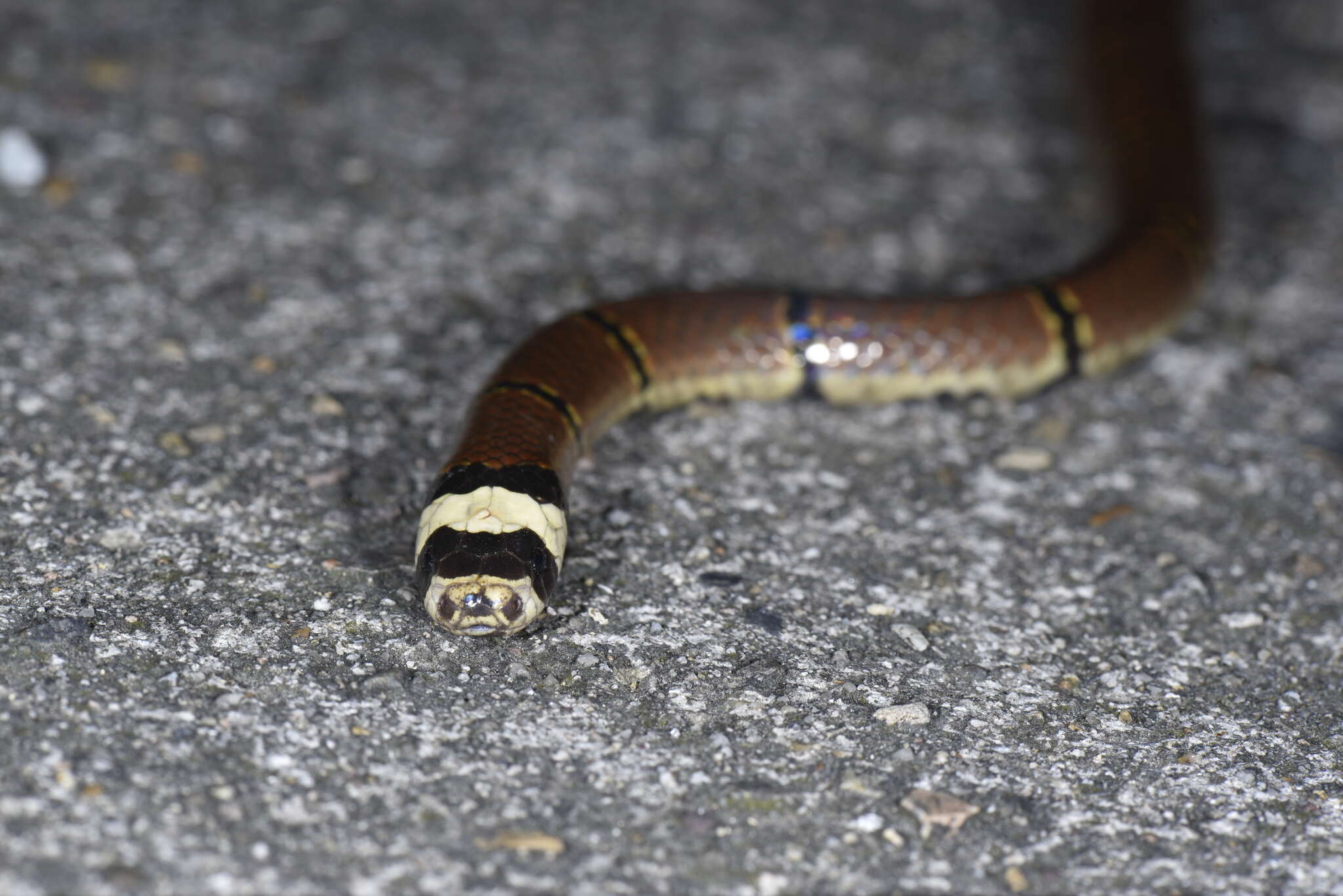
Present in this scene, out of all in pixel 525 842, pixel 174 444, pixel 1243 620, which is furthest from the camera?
pixel 174 444

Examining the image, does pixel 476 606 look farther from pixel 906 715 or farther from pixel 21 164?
pixel 21 164

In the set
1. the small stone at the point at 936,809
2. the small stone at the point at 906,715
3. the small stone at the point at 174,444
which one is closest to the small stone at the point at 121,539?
the small stone at the point at 174,444

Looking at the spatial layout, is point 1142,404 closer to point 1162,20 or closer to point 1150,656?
point 1150,656

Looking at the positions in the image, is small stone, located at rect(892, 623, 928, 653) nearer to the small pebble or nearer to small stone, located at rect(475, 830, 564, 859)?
small stone, located at rect(475, 830, 564, 859)

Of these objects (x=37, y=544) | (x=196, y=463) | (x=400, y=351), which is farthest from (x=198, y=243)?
(x=37, y=544)

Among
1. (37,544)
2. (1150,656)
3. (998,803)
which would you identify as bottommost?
(998,803)

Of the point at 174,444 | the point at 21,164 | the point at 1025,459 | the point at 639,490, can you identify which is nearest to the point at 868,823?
the point at 639,490
